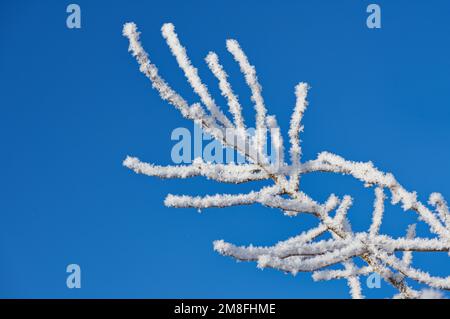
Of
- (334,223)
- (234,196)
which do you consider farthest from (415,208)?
(234,196)

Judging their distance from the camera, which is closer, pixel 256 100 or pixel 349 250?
pixel 349 250

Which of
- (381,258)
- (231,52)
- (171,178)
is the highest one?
(231,52)

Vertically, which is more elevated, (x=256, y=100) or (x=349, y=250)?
(x=256, y=100)

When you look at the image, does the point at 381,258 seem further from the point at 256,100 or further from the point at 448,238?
the point at 256,100
